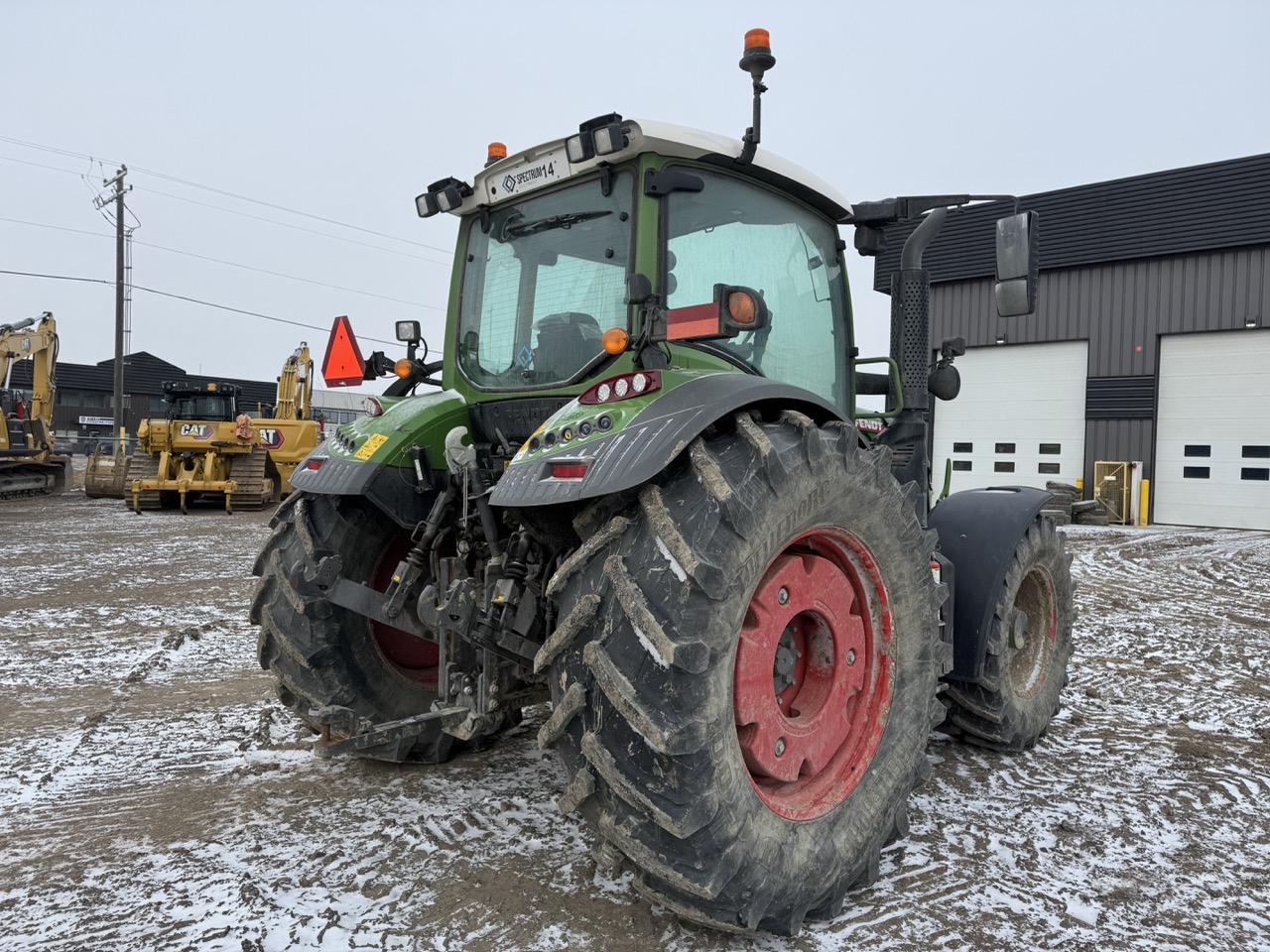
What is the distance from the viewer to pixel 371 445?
3107mm

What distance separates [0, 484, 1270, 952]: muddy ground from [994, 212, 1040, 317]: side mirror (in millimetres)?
1812

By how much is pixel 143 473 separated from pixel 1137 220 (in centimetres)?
2061

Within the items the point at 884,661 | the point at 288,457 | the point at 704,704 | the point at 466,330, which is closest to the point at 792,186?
the point at 466,330

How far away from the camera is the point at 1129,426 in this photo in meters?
18.4

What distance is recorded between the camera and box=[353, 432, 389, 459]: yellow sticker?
3.08m

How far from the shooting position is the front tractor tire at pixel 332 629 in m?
3.08

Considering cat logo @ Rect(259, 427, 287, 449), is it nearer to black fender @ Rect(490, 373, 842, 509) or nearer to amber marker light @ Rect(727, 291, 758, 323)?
black fender @ Rect(490, 373, 842, 509)

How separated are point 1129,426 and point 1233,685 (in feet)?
51.0

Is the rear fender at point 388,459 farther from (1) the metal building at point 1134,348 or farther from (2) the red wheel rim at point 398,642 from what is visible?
(1) the metal building at point 1134,348

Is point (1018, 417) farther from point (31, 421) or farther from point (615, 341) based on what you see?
point (31, 421)

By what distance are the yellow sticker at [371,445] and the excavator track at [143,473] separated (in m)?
14.8

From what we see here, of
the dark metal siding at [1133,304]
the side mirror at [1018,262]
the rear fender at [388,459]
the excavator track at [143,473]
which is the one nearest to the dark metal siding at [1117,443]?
the dark metal siding at [1133,304]

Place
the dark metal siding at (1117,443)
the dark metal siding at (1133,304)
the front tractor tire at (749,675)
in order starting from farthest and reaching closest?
the dark metal siding at (1117,443) < the dark metal siding at (1133,304) < the front tractor tire at (749,675)

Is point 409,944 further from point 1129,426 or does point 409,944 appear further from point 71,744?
point 1129,426
